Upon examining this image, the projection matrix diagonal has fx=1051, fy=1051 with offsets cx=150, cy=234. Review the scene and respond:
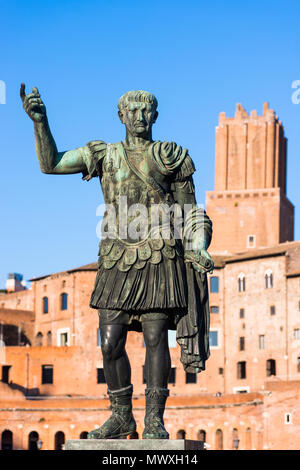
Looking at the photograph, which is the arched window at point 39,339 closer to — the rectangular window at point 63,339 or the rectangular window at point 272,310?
the rectangular window at point 63,339

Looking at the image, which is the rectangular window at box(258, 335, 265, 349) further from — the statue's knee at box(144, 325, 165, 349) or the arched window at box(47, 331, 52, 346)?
the statue's knee at box(144, 325, 165, 349)

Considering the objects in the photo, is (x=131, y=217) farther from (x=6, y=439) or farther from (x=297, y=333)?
(x=297, y=333)

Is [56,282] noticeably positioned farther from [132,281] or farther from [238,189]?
[132,281]

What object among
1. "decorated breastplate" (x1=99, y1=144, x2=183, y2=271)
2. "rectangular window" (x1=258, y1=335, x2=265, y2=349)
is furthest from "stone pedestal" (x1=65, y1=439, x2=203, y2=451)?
"rectangular window" (x1=258, y1=335, x2=265, y2=349)

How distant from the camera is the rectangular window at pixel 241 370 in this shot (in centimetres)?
7436

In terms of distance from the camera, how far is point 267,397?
64812 mm

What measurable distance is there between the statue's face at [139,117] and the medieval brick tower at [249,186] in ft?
280

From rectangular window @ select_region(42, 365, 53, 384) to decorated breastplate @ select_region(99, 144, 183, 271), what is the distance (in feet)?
224

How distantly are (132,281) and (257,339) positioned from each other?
6609 cm

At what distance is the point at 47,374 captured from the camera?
7625 centimetres
